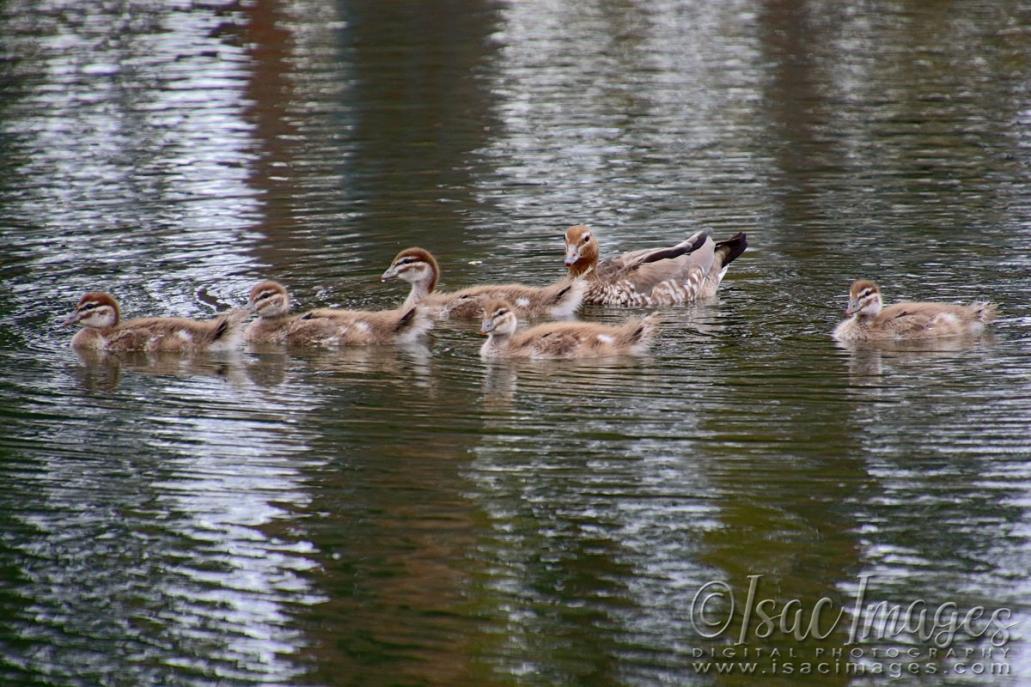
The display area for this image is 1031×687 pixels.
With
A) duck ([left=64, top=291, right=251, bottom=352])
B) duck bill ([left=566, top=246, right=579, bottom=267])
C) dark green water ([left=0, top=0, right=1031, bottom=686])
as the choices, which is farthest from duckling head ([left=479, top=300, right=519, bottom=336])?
duck bill ([left=566, top=246, right=579, bottom=267])

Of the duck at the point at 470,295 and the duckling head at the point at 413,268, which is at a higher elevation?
the duckling head at the point at 413,268

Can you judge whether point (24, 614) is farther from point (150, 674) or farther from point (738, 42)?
point (738, 42)

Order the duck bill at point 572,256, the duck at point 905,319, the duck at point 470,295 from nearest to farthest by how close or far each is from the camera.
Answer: the duck at point 905,319, the duck at point 470,295, the duck bill at point 572,256

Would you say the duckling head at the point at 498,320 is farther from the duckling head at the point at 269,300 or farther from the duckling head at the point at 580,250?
the duckling head at the point at 580,250

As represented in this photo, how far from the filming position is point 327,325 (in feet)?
39.6

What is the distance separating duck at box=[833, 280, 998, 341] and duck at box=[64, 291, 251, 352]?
4328mm

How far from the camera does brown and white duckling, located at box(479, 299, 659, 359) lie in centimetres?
1160

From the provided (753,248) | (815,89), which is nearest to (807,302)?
(753,248)

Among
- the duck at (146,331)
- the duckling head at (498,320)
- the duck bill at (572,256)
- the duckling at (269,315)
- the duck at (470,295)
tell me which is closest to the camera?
the duckling head at (498,320)

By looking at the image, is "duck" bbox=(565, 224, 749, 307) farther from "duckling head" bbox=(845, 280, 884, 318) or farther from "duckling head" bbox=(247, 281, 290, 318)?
"duckling head" bbox=(247, 281, 290, 318)

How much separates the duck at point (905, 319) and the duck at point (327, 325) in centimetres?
306

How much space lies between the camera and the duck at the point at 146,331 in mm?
12031

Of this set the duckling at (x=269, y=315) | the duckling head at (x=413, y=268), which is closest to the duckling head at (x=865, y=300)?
the duckling head at (x=413, y=268)

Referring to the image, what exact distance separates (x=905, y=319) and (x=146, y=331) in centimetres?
537
